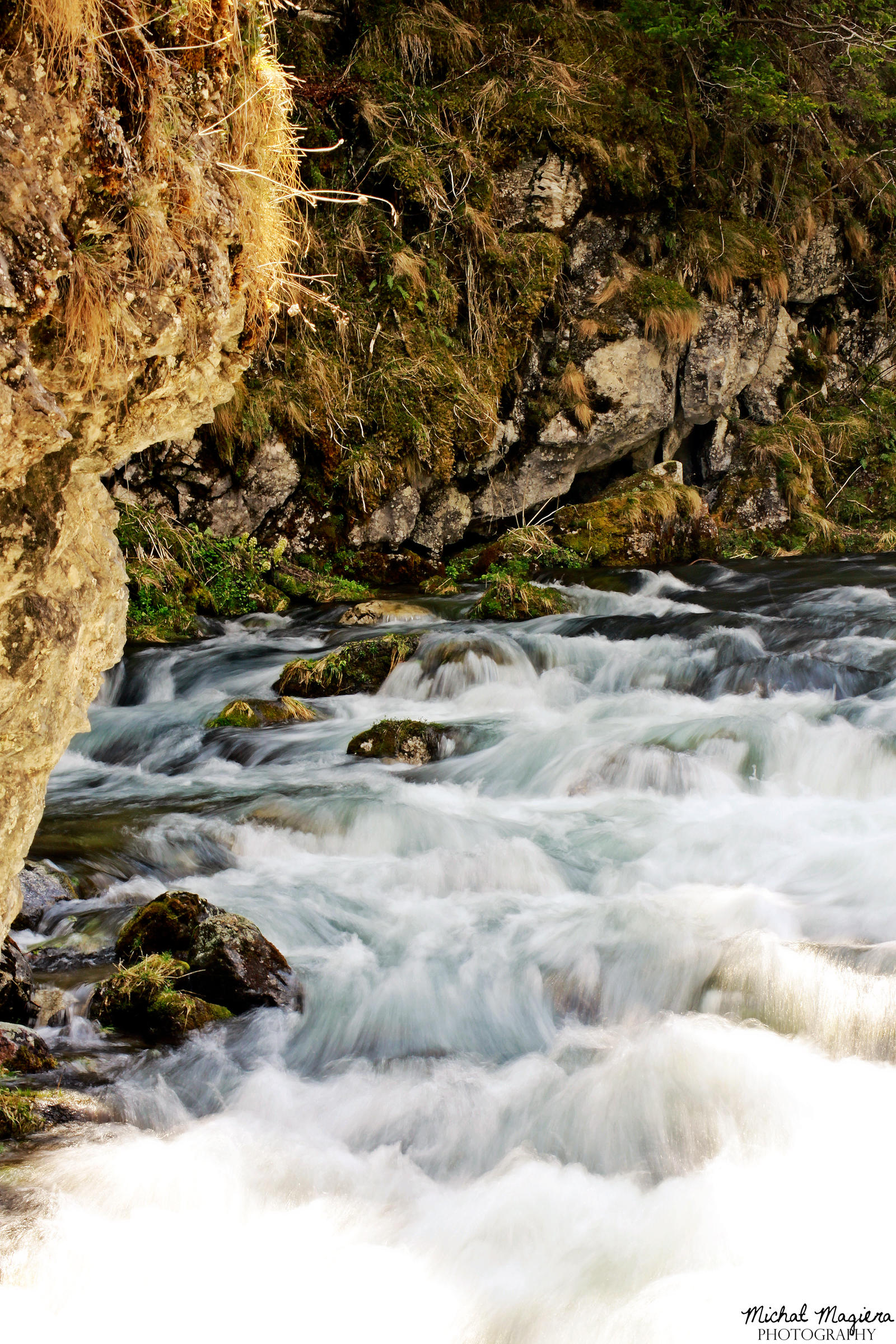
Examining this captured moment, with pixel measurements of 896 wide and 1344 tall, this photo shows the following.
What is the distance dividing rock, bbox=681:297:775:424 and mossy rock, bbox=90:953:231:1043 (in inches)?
477

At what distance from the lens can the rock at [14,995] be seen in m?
3.29

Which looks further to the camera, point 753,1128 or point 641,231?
point 641,231

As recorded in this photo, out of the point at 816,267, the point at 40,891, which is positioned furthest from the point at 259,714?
the point at 816,267

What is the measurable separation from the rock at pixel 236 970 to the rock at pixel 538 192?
35.9 feet

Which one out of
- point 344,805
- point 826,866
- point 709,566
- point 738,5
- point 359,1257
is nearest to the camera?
point 359,1257

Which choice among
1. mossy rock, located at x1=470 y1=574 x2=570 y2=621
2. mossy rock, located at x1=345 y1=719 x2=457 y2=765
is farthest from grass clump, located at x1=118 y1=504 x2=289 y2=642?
mossy rock, located at x1=345 y1=719 x2=457 y2=765

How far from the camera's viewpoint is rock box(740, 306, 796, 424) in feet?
48.9

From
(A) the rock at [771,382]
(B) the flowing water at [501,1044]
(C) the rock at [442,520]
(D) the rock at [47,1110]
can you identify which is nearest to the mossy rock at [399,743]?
(B) the flowing water at [501,1044]

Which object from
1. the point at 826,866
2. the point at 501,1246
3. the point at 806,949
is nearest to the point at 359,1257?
the point at 501,1246

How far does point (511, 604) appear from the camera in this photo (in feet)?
32.7

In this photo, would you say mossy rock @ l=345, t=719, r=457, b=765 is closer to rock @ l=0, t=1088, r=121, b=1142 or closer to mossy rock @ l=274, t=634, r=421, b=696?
mossy rock @ l=274, t=634, r=421, b=696

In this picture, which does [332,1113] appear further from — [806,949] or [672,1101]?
[806,949]

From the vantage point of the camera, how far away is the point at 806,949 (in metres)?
3.72

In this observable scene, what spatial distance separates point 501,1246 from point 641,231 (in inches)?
535
